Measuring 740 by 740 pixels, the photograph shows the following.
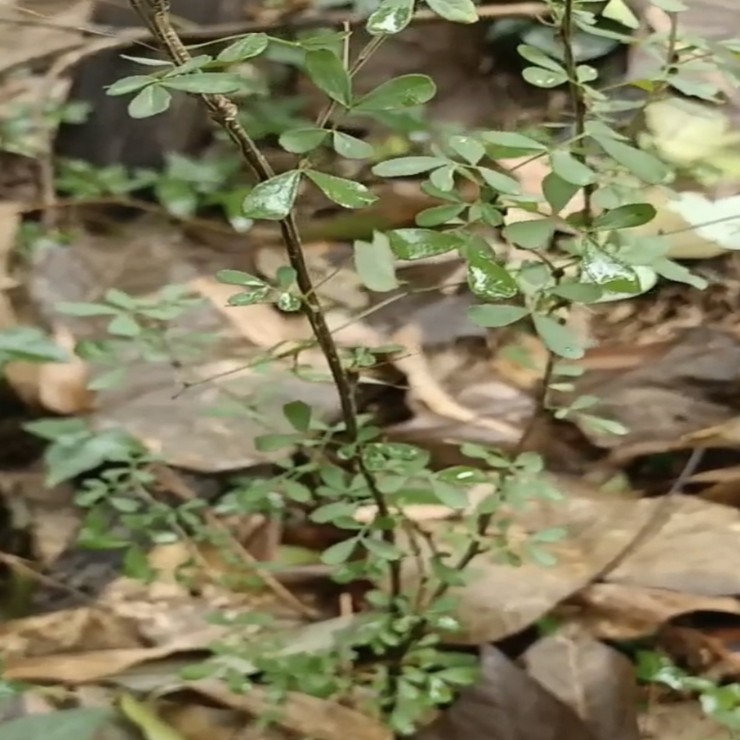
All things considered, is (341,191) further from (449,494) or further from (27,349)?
(27,349)

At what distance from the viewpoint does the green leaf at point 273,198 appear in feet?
1.46

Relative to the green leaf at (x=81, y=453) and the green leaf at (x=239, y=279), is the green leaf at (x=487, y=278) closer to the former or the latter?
the green leaf at (x=239, y=279)

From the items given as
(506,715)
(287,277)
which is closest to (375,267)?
(287,277)

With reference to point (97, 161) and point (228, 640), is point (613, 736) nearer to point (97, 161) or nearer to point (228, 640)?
→ point (228, 640)

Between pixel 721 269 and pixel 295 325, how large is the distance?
455 mm

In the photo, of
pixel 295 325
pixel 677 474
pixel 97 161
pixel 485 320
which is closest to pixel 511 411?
pixel 677 474

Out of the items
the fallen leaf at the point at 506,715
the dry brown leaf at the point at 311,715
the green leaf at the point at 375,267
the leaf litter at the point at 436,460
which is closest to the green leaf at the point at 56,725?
the leaf litter at the point at 436,460

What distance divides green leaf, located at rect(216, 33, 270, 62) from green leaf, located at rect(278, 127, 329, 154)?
0.12 feet

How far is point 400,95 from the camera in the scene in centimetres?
47

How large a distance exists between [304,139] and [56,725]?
41cm

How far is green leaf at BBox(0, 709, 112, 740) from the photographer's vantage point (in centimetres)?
66

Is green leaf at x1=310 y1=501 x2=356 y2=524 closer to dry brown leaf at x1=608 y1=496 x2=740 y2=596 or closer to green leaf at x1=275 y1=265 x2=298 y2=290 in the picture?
green leaf at x1=275 y1=265 x2=298 y2=290

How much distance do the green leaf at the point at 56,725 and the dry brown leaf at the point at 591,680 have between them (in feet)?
0.98

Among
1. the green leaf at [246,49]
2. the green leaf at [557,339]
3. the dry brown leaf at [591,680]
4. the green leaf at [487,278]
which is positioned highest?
the green leaf at [246,49]
